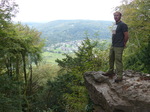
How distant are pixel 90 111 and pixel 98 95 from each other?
134 inches

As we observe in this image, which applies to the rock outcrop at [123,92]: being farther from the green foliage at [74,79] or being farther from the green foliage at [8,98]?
the green foliage at [8,98]

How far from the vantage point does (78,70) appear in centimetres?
1261

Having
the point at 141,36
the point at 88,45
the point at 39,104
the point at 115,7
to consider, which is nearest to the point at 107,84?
the point at 88,45

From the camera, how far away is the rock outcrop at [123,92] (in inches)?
215

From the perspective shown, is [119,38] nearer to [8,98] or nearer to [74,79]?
[8,98]

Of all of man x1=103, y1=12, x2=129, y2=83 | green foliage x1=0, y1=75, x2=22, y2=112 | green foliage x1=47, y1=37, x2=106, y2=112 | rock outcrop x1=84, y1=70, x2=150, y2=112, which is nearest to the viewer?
rock outcrop x1=84, y1=70, x2=150, y2=112

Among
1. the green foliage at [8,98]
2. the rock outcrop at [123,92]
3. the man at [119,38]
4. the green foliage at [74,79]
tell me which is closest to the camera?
the rock outcrop at [123,92]

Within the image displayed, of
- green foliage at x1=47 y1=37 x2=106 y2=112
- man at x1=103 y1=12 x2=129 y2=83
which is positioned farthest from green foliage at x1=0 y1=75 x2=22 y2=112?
man at x1=103 y1=12 x2=129 y2=83

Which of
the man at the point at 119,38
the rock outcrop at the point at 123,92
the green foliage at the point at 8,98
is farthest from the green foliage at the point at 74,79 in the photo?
the man at the point at 119,38

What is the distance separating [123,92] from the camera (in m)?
6.00

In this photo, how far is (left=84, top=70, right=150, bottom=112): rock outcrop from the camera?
5.46m

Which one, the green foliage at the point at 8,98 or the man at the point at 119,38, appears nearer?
the man at the point at 119,38

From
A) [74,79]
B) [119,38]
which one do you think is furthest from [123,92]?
[74,79]

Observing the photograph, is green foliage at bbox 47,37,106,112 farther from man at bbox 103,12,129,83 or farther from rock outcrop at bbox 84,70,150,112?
man at bbox 103,12,129,83
